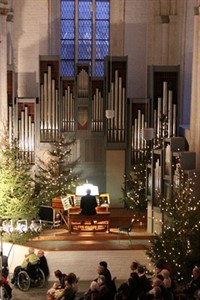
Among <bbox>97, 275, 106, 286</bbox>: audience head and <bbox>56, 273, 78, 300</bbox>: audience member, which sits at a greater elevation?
<bbox>97, 275, 106, 286</bbox>: audience head

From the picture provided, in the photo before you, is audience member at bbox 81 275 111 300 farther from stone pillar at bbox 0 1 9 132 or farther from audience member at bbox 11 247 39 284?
stone pillar at bbox 0 1 9 132

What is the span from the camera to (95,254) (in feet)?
68.1

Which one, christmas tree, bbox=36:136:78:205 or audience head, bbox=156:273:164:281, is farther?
christmas tree, bbox=36:136:78:205

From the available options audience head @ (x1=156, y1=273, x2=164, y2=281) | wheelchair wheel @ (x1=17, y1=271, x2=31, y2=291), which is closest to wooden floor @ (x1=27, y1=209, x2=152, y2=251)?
wheelchair wheel @ (x1=17, y1=271, x2=31, y2=291)

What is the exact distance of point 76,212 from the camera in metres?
22.6

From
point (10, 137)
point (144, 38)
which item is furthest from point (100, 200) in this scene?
point (144, 38)

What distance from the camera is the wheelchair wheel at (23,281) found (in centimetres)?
1917

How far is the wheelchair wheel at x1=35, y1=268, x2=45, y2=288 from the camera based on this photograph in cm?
1948

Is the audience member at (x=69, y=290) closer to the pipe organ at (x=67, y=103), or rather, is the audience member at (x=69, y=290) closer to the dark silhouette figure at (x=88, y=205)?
the dark silhouette figure at (x=88, y=205)

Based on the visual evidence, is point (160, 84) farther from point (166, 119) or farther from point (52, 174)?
point (52, 174)

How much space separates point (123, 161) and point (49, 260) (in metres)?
6.92

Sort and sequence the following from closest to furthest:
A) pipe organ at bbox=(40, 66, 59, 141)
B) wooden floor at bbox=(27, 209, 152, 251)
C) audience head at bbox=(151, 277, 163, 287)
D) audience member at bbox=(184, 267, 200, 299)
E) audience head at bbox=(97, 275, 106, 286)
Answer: audience head at bbox=(151, 277, 163, 287), audience member at bbox=(184, 267, 200, 299), audience head at bbox=(97, 275, 106, 286), wooden floor at bbox=(27, 209, 152, 251), pipe organ at bbox=(40, 66, 59, 141)

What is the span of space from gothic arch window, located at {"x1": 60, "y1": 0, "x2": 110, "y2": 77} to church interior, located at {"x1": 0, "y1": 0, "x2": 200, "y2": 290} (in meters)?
0.03

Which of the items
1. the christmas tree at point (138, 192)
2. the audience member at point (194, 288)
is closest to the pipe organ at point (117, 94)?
the christmas tree at point (138, 192)
